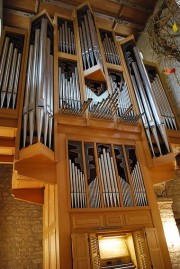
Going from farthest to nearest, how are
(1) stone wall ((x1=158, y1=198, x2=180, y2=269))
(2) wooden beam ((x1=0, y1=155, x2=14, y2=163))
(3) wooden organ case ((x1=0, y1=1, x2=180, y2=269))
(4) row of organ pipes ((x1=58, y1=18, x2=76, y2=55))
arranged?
(4) row of organ pipes ((x1=58, y1=18, x2=76, y2=55)) < (1) stone wall ((x1=158, y1=198, x2=180, y2=269)) < (2) wooden beam ((x1=0, y1=155, x2=14, y2=163)) < (3) wooden organ case ((x1=0, y1=1, x2=180, y2=269))

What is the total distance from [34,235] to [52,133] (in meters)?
4.80

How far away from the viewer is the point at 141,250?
4.66m

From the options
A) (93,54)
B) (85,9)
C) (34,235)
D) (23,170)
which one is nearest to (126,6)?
(85,9)

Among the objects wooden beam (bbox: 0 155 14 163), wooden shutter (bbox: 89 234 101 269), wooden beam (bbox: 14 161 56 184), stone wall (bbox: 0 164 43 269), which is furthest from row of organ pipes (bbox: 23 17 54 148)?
stone wall (bbox: 0 164 43 269)

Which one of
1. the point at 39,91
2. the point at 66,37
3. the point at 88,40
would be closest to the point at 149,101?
the point at 88,40

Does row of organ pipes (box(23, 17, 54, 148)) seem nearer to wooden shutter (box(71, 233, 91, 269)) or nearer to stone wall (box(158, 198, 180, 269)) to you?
wooden shutter (box(71, 233, 91, 269))

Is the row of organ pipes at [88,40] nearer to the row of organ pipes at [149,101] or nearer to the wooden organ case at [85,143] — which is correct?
the wooden organ case at [85,143]

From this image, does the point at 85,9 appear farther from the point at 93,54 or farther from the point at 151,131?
the point at 151,131

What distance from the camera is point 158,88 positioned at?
791 centimetres

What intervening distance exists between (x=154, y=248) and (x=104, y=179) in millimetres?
1676

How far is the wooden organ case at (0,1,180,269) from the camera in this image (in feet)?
15.3

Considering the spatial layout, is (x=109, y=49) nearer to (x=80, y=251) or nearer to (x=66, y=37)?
(x=66, y=37)

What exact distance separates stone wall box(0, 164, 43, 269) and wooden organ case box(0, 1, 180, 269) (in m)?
2.80

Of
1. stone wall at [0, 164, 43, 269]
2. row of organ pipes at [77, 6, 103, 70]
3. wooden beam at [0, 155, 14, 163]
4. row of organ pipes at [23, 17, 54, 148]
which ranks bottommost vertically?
stone wall at [0, 164, 43, 269]
